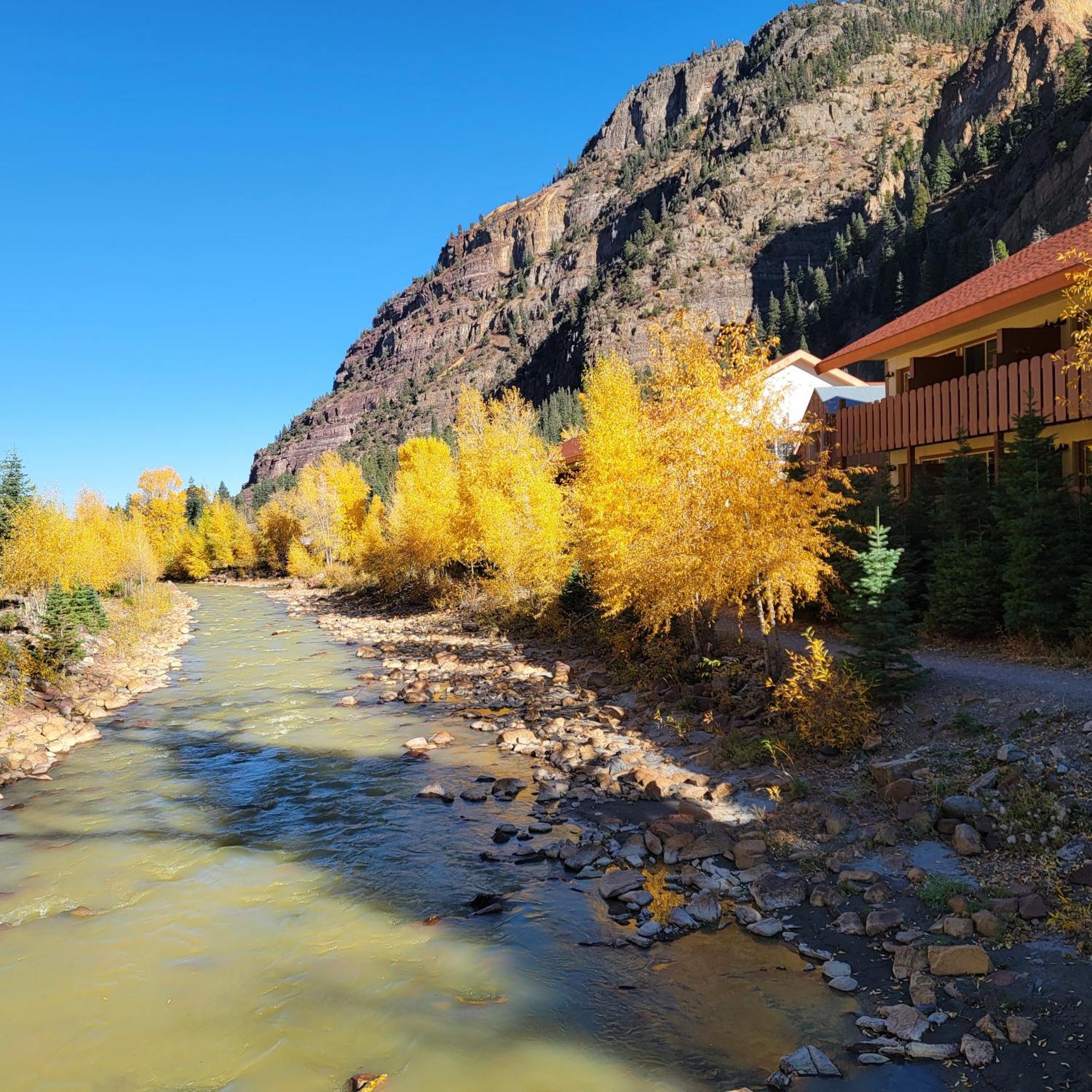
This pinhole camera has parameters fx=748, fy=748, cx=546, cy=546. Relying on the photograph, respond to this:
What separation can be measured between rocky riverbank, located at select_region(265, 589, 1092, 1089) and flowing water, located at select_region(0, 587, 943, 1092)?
1.16 feet

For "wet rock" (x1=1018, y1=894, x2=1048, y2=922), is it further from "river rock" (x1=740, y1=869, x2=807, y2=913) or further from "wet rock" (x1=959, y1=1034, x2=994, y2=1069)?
"river rock" (x1=740, y1=869, x2=807, y2=913)

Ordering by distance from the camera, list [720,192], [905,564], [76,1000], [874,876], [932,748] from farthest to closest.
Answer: [720,192] < [905,564] < [932,748] < [874,876] < [76,1000]

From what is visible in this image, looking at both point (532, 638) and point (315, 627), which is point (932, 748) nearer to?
point (532, 638)

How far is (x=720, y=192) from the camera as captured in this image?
144m

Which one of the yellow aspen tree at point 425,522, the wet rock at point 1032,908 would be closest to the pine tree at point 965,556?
the wet rock at point 1032,908

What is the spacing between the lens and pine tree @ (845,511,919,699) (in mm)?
12070

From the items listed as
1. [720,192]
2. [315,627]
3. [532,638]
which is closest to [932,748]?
[532,638]

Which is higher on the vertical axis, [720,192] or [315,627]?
[720,192]

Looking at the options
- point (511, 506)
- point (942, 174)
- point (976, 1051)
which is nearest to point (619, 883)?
point (976, 1051)

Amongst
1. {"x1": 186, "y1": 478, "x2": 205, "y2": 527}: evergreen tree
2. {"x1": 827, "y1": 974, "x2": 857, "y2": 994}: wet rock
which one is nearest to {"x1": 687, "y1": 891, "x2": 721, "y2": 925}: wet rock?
{"x1": 827, "y1": 974, "x2": 857, "y2": 994}: wet rock

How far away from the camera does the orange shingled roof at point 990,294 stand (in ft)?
56.5

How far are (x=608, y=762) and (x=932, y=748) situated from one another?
5481 millimetres

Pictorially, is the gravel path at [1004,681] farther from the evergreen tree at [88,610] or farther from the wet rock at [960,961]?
the evergreen tree at [88,610]

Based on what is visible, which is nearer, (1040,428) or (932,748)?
(932,748)
